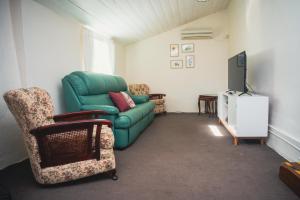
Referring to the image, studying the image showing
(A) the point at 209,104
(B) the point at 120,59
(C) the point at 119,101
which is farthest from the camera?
(B) the point at 120,59

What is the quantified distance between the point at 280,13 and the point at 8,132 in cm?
346

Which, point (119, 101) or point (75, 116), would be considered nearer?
point (75, 116)

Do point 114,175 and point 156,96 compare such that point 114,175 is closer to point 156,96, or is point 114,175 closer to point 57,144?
point 57,144

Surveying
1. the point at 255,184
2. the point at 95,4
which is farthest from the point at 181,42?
the point at 255,184

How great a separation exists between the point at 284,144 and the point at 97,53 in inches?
146

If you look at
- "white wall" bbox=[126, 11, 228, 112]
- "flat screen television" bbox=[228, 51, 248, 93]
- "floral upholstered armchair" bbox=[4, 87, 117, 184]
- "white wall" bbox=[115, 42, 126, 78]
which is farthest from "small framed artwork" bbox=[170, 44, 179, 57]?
"floral upholstered armchair" bbox=[4, 87, 117, 184]

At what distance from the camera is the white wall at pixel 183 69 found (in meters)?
5.81

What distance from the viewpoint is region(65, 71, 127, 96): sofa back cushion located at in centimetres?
300

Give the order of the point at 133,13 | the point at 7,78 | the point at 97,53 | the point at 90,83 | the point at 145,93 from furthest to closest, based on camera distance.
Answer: the point at 145,93, the point at 97,53, the point at 133,13, the point at 90,83, the point at 7,78

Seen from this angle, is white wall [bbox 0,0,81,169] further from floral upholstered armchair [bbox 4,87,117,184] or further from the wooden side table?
the wooden side table

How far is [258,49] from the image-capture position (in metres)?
3.32

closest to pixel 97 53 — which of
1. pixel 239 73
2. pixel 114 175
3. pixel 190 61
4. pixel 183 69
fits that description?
pixel 183 69

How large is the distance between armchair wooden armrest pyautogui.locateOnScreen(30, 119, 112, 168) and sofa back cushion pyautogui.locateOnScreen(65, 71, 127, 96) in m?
1.23

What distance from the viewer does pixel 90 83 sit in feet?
10.4
